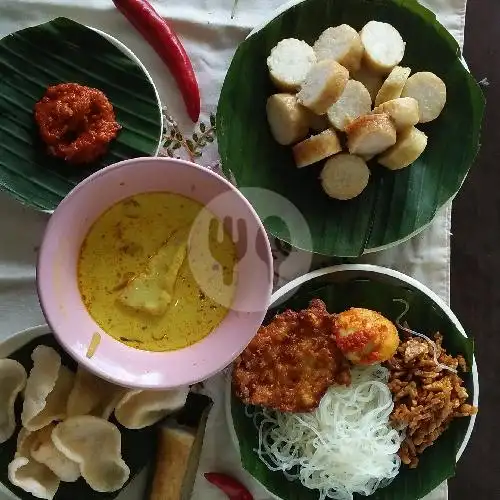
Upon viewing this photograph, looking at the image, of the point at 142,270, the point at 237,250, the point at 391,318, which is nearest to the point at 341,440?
the point at 391,318

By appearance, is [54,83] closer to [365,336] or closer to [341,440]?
[365,336]

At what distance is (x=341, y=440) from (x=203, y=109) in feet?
3.10

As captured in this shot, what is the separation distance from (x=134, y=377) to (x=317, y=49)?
0.93 m

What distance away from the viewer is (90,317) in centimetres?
182

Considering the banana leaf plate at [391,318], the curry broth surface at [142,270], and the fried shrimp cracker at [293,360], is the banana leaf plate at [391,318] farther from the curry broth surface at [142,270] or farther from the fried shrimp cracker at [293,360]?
the curry broth surface at [142,270]

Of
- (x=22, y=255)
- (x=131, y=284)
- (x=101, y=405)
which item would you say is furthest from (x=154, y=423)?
(x=22, y=255)

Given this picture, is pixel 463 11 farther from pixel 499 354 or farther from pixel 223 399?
pixel 223 399

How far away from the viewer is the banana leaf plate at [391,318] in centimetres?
199

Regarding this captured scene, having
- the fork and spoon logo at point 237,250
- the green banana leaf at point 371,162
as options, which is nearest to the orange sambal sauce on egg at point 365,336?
the green banana leaf at point 371,162

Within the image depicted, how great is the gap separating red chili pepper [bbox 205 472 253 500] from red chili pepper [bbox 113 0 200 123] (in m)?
0.97

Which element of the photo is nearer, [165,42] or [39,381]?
[39,381]

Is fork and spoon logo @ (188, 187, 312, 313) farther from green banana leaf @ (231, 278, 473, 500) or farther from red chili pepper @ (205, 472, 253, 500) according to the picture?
red chili pepper @ (205, 472, 253, 500)

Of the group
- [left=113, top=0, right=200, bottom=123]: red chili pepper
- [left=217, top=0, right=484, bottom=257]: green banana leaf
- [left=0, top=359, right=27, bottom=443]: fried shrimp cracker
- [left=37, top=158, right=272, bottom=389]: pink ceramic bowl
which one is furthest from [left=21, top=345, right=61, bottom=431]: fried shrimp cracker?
[left=113, top=0, right=200, bottom=123]: red chili pepper

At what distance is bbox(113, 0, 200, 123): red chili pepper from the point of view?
6.63 ft
